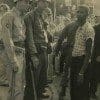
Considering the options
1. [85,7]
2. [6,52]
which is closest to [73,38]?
[85,7]

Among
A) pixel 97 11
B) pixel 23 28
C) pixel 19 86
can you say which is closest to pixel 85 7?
pixel 97 11

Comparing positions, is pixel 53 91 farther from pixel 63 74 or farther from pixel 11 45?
pixel 11 45

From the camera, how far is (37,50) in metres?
6.35

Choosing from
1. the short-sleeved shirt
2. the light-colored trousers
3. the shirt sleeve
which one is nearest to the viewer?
the shirt sleeve

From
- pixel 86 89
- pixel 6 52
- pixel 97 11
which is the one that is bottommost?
pixel 86 89

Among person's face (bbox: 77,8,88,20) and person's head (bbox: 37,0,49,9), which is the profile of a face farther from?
person's head (bbox: 37,0,49,9)

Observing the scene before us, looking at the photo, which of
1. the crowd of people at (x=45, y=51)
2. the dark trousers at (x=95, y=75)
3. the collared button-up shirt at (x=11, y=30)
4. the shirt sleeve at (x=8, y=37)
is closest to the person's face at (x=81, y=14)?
the crowd of people at (x=45, y=51)

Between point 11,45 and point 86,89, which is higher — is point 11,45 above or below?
above

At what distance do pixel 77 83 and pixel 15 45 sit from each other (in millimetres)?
824

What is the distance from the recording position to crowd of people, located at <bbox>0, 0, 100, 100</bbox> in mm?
6234

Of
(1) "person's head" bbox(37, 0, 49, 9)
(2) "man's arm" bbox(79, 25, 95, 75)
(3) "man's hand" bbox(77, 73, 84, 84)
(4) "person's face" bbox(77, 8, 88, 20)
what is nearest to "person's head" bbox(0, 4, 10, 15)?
(1) "person's head" bbox(37, 0, 49, 9)

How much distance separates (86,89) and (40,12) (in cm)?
100

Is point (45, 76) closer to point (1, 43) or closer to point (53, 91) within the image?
point (53, 91)

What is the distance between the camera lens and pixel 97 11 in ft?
20.9
